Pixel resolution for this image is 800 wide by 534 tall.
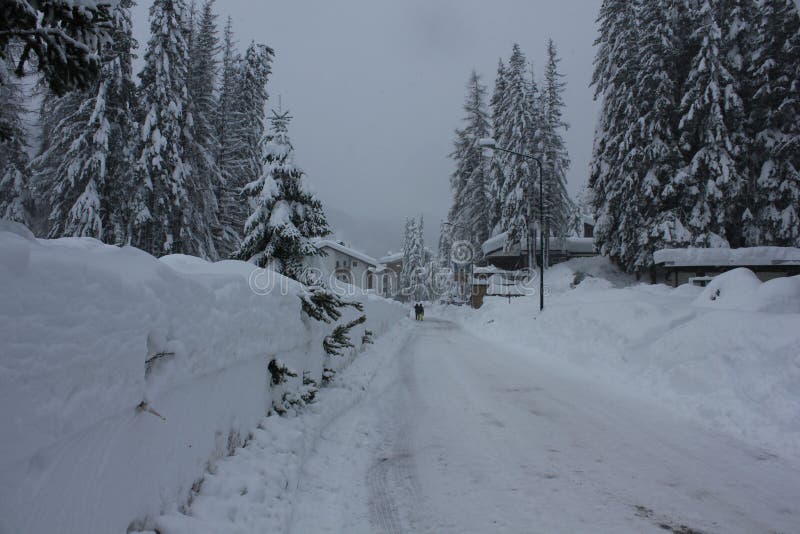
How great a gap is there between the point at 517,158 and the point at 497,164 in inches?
160

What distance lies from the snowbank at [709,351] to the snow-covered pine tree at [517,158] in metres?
17.2

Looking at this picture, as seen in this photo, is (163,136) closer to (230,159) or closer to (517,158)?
(230,159)

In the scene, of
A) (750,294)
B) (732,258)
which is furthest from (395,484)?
(732,258)

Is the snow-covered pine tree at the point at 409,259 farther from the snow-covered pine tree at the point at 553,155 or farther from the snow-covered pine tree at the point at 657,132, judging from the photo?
the snow-covered pine tree at the point at 657,132

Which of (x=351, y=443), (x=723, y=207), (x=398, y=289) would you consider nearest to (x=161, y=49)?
(x=351, y=443)

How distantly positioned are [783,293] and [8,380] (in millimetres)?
12058

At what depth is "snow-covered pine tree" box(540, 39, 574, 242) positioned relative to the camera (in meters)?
33.7

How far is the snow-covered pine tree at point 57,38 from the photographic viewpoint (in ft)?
8.57

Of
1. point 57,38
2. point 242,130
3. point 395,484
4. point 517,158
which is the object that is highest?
point 242,130

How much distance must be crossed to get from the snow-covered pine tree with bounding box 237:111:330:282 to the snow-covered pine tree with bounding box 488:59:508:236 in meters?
23.1

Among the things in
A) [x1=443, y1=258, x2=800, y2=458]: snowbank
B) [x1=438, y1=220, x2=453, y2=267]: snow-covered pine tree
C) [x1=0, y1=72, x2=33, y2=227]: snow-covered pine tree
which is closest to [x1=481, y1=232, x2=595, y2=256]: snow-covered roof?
[x1=443, y1=258, x2=800, y2=458]: snowbank

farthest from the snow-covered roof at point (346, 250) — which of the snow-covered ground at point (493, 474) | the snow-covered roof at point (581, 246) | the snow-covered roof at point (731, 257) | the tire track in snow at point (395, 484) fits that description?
the tire track in snow at point (395, 484)

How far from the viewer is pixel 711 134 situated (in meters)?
21.9

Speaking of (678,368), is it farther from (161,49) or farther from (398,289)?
(398,289)
